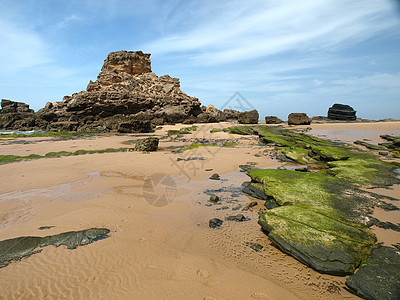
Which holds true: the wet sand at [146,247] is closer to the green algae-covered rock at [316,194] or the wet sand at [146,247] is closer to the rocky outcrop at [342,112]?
the green algae-covered rock at [316,194]

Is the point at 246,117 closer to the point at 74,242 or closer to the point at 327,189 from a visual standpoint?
the point at 327,189

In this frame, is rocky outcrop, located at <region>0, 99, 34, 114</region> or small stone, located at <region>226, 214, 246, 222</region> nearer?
small stone, located at <region>226, 214, 246, 222</region>

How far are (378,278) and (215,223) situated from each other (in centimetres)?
285

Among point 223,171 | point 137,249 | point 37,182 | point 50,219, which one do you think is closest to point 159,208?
point 137,249

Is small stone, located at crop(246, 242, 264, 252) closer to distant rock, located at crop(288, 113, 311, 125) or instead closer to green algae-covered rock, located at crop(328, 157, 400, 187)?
green algae-covered rock, located at crop(328, 157, 400, 187)

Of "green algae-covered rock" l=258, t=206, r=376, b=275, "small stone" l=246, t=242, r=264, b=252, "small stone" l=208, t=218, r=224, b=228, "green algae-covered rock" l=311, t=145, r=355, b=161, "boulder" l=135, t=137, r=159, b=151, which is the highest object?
"boulder" l=135, t=137, r=159, b=151

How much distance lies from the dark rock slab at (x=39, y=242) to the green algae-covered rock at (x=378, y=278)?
425cm

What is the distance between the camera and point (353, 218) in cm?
433

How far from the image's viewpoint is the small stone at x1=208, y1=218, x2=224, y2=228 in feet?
15.2

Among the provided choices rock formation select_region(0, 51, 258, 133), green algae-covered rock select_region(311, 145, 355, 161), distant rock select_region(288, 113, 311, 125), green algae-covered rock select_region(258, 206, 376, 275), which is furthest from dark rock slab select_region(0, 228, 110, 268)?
distant rock select_region(288, 113, 311, 125)

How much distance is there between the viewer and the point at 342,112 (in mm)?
47906

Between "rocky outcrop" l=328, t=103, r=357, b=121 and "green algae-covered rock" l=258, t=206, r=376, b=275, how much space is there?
5468 centimetres

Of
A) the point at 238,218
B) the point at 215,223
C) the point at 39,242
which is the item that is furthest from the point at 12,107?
the point at 238,218

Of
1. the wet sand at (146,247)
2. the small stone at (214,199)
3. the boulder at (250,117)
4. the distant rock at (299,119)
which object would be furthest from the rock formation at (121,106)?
the small stone at (214,199)
